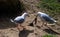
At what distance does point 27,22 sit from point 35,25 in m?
0.40

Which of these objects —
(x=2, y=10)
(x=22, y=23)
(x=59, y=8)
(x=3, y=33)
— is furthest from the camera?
(x=59, y=8)

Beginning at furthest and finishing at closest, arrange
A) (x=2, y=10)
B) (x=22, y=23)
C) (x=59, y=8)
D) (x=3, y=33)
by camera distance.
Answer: (x=59, y=8) → (x=2, y=10) → (x=22, y=23) → (x=3, y=33)

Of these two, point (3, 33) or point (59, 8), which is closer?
point (3, 33)

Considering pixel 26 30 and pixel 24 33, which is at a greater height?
pixel 26 30

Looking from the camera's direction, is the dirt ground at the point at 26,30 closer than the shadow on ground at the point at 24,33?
Yes

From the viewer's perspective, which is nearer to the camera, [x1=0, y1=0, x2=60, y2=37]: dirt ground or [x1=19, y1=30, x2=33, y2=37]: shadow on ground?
[x1=0, y1=0, x2=60, y2=37]: dirt ground

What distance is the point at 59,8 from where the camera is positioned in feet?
37.9

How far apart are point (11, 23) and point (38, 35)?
4.48 feet

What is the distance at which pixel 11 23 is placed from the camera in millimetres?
9477

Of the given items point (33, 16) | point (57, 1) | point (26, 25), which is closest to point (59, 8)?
point (57, 1)

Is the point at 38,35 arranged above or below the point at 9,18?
below

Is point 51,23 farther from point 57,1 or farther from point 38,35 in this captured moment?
point 57,1

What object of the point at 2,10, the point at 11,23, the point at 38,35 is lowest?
the point at 38,35

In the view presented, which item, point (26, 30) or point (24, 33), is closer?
point (24, 33)
